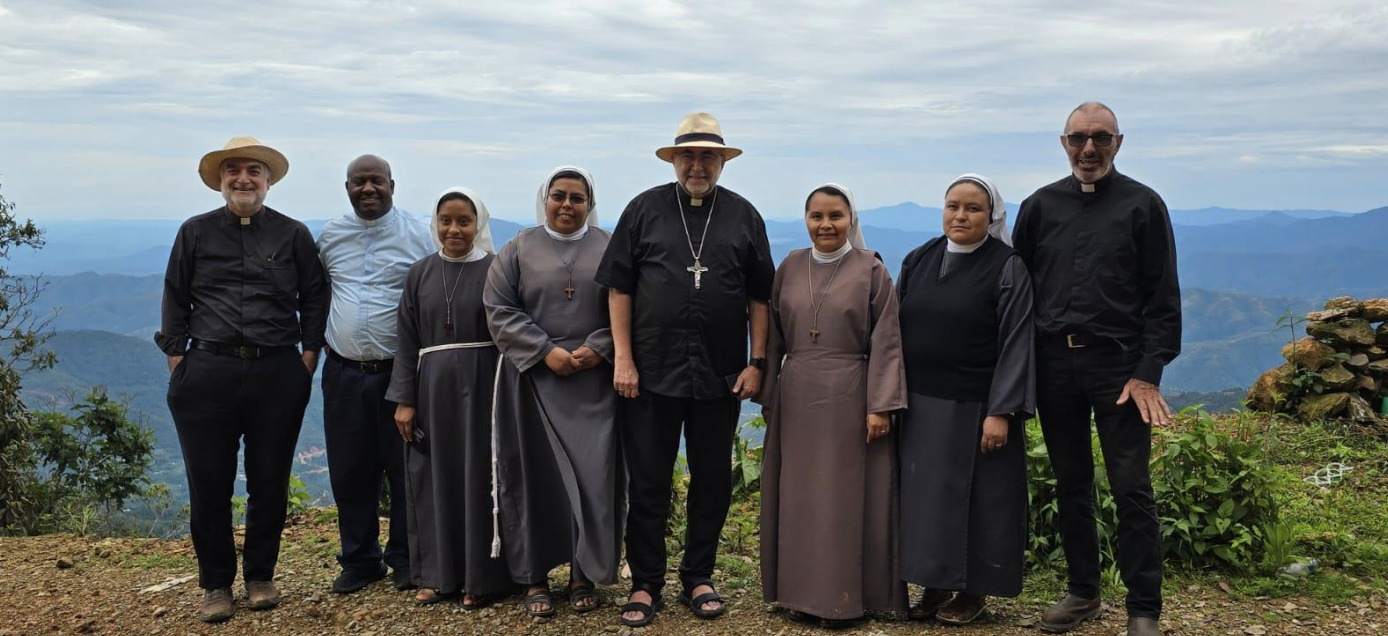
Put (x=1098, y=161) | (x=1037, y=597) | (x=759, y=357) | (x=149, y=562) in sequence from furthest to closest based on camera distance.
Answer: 1. (x=149, y=562)
2. (x=1037, y=597)
3. (x=759, y=357)
4. (x=1098, y=161)

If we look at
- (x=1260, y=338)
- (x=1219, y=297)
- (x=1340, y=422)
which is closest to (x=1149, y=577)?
(x=1340, y=422)

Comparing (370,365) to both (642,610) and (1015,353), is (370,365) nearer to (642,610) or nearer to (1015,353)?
(642,610)

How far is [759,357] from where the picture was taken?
4527 millimetres

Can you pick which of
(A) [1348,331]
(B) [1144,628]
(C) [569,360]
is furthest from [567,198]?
(A) [1348,331]

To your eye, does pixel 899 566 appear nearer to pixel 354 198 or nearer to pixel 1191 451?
pixel 1191 451

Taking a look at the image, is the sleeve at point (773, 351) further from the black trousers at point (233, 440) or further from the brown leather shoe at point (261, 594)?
the brown leather shoe at point (261, 594)

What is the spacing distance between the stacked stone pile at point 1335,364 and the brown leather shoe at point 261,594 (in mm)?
7493

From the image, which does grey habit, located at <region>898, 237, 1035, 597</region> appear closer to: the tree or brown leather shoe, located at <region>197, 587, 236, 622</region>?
brown leather shoe, located at <region>197, 587, 236, 622</region>

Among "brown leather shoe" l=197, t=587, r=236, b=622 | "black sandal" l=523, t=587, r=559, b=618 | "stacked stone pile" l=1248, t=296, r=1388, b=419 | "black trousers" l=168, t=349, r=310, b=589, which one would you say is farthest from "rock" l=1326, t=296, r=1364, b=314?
"brown leather shoe" l=197, t=587, r=236, b=622

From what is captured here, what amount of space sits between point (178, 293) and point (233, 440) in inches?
27.4

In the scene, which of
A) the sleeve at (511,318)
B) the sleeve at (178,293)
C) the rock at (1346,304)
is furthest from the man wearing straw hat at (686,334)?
the rock at (1346,304)

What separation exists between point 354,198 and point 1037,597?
12.1 feet

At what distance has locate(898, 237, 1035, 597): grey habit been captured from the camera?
4.30 meters

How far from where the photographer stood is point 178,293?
473 cm
